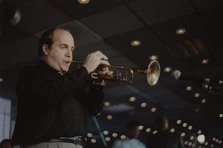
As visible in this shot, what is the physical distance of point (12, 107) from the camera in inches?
459

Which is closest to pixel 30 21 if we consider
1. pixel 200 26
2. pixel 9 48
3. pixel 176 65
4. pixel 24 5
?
pixel 24 5

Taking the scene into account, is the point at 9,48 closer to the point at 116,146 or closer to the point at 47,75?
the point at 116,146

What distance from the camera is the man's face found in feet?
6.79

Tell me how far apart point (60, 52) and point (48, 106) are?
13.2 inches

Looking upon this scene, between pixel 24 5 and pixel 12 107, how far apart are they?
23.0 feet

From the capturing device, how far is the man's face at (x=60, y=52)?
6.79 feet

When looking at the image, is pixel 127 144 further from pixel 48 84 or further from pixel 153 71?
pixel 48 84

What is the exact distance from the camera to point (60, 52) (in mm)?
2084

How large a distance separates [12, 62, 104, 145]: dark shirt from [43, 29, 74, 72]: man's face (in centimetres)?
6

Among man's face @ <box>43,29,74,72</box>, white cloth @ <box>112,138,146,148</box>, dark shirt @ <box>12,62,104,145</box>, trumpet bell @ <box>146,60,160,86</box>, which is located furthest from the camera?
white cloth @ <box>112,138,146,148</box>

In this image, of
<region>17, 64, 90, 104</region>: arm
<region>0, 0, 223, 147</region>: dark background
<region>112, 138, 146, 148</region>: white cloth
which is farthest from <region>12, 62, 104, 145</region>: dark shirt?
<region>112, 138, 146, 148</region>: white cloth

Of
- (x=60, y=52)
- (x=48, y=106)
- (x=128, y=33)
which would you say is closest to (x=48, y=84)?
(x=48, y=106)

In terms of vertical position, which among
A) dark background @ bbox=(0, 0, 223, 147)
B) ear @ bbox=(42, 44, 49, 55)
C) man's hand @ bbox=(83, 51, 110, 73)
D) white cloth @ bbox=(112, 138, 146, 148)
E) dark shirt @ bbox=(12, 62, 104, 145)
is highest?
dark background @ bbox=(0, 0, 223, 147)

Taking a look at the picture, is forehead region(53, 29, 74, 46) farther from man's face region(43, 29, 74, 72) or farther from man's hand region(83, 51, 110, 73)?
man's hand region(83, 51, 110, 73)
